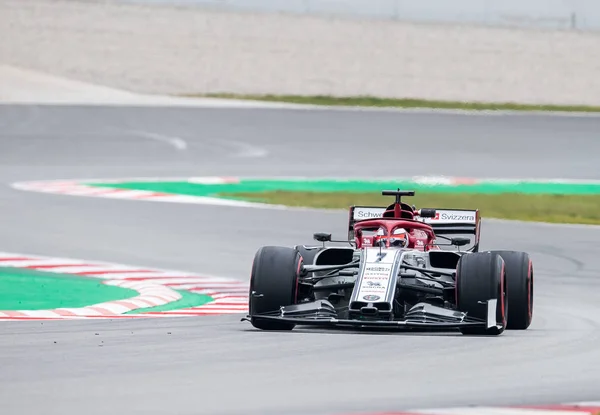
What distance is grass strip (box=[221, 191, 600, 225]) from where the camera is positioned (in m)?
24.5

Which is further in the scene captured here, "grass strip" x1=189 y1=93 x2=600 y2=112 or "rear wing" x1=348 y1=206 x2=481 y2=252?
"grass strip" x1=189 y1=93 x2=600 y2=112

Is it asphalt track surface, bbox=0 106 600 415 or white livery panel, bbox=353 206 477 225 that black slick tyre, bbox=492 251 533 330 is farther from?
white livery panel, bbox=353 206 477 225

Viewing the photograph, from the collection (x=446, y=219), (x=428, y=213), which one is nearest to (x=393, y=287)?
(x=428, y=213)

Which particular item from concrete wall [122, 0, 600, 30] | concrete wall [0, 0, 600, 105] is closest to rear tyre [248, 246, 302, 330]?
concrete wall [0, 0, 600, 105]

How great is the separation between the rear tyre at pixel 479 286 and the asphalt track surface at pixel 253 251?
262 millimetres

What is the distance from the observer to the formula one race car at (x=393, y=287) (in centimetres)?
1192

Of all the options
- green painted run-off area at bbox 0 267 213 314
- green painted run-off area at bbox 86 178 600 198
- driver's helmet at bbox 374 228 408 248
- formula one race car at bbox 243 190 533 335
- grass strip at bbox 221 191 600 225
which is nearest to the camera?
formula one race car at bbox 243 190 533 335

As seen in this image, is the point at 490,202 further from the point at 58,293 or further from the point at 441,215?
the point at 441,215

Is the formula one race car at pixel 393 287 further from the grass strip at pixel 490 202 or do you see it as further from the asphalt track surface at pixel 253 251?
the grass strip at pixel 490 202

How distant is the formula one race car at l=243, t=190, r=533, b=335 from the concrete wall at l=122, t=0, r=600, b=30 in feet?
157

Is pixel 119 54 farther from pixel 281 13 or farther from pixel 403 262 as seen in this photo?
pixel 403 262

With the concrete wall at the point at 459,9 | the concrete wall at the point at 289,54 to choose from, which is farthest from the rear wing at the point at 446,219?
the concrete wall at the point at 459,9

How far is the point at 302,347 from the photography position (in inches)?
438

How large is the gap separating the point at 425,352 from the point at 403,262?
5.61ft
